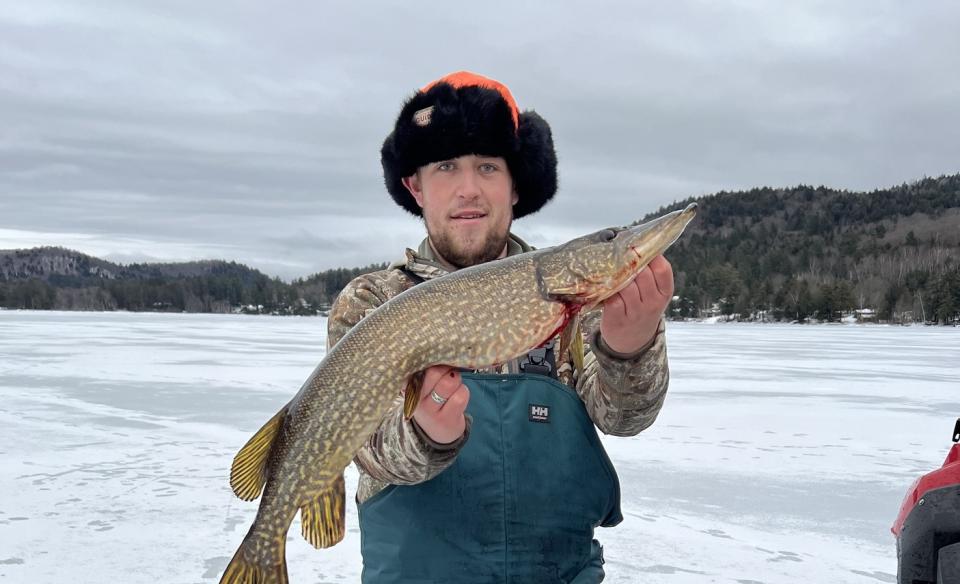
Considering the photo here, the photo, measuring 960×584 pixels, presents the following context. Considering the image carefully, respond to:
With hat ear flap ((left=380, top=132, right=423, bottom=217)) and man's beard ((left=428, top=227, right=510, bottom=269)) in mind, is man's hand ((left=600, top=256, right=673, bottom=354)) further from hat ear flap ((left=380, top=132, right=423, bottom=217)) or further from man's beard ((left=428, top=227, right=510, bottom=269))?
hat ear flap ((left=380, top=132, right=423, bottom=217))

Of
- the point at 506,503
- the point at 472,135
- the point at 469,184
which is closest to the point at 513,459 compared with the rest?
the point at 506,503

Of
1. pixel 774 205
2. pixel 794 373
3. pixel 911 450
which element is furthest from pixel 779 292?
pixel 774 205

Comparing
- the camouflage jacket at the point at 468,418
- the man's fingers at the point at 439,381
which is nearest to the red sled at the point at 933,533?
the camouflage jacket at the point at 468,418

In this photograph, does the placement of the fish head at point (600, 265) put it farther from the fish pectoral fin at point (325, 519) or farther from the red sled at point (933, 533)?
the red sled at point (933, 533)

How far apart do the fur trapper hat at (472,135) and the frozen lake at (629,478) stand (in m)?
2.11

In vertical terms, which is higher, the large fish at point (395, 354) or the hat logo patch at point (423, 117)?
the hat logo patch at point (423, 117)

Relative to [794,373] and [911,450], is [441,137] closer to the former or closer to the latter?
[911,450]

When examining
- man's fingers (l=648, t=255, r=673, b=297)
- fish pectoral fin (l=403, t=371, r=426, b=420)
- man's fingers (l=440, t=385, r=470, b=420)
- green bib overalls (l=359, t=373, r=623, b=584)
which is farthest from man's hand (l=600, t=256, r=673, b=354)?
fish pectoral fin (l=403, t=371, r=426, b=420)

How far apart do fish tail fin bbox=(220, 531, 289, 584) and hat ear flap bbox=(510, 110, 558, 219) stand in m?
1.82

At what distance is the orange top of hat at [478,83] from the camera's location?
3.21m

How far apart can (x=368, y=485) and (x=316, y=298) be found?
321 feet

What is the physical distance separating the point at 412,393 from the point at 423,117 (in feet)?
4.33

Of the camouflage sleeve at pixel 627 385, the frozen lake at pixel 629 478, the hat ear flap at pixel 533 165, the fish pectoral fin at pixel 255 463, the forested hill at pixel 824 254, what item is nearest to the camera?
the fish pectoral fin at pixel 255 463

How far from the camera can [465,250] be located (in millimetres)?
2953
